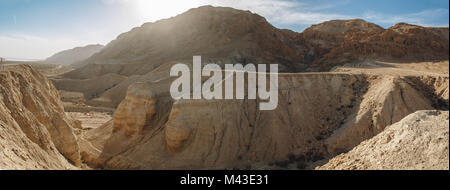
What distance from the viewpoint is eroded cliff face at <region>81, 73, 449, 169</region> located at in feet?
45.9

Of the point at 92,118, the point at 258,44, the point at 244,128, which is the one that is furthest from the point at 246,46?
the point at 244,128

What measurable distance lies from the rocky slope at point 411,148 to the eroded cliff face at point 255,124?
252 inches

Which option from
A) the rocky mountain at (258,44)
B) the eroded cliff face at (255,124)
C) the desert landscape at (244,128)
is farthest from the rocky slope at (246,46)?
the desert landscape at (244,128)

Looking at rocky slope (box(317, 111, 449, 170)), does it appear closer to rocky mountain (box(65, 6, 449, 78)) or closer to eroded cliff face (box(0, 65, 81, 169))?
eroded cliff face (box(0, 65, 81, 169))

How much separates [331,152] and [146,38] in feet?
189

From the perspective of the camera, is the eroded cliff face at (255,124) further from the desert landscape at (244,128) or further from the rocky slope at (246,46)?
the rocky slope at (246,46)

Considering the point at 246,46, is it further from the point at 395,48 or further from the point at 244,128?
the point at 244,128

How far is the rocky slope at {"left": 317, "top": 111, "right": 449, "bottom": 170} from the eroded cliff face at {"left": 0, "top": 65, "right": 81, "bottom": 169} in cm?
857

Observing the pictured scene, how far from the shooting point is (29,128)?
376 inches

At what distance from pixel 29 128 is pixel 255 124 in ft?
33.8

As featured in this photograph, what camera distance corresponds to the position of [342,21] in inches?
2589

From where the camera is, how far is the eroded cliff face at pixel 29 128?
7562 millimetres

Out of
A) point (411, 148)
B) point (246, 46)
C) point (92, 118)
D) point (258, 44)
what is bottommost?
point (92, 118)
